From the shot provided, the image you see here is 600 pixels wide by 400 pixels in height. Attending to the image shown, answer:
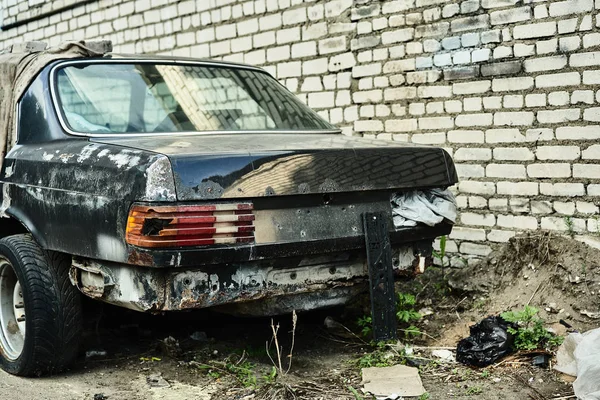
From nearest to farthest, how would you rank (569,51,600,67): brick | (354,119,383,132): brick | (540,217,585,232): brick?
1. (569,51,600,67): brick
2. (540,217,585,232): brick
3. (354,119,383,132): brick

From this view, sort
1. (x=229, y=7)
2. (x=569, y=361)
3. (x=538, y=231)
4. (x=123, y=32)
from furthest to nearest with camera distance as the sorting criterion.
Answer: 1. (x=123, y=32)
2. (x=229, y=7)
3. (x=538, y=231)
4. (x=569, y=361)

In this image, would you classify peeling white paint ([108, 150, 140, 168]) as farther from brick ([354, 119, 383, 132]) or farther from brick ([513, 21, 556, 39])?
brick ([354, 119, 383, 132])

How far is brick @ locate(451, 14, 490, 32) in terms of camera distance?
6223 mm

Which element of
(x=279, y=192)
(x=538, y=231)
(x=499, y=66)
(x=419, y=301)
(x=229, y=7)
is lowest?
(x=419, y=301)

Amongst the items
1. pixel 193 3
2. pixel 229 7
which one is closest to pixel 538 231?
pixel 229 7

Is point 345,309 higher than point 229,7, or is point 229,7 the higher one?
point 229,7

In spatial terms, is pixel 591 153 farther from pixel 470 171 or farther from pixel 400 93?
pixel 400 93

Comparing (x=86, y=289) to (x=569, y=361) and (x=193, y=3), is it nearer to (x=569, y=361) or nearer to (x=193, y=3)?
(x=569, y=361)

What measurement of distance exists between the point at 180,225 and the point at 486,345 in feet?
6.43

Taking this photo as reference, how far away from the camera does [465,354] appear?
14.1 ft

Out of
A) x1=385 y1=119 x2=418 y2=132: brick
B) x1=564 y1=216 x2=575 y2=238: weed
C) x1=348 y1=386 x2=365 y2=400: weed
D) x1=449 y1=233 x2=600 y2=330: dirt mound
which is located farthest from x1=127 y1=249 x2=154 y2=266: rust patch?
x1=385 y1=119 x2=418 y2=132: brick

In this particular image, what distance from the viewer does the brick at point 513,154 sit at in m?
5.99

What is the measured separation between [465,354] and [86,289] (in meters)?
2.13

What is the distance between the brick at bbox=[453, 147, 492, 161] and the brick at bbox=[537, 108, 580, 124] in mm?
542
